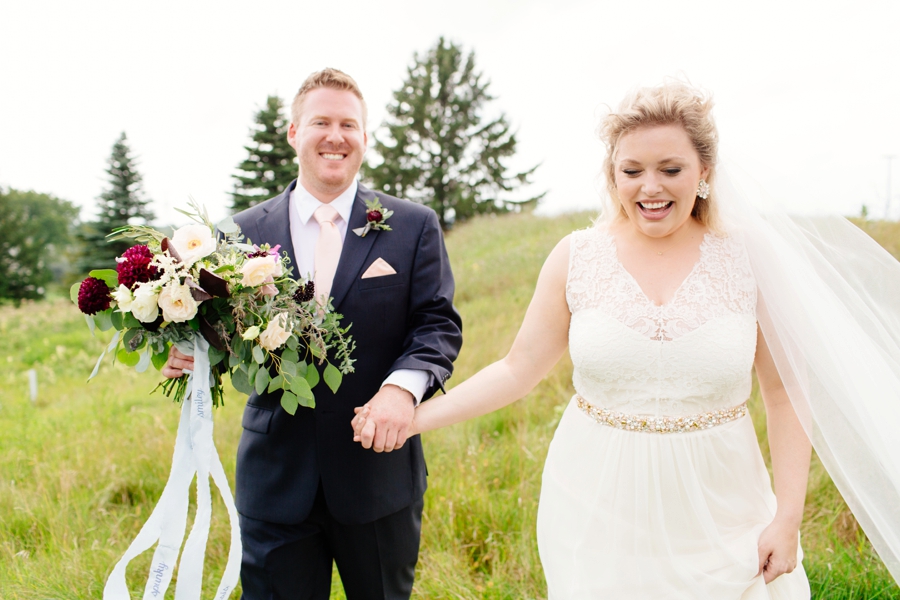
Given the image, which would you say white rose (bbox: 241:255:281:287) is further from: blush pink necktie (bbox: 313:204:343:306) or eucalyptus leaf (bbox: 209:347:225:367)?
blush pink necktie (bbox: 313:204:343:306)

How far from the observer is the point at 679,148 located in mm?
2037

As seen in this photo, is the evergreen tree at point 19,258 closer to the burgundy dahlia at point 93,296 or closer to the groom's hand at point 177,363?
the groom's hand at point 177,363

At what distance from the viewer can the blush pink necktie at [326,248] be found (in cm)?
252

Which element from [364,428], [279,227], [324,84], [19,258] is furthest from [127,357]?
[19,258]

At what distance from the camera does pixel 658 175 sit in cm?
204

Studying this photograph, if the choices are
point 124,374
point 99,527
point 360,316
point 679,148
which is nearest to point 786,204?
point 679,148

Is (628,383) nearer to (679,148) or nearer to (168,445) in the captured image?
(679,148)

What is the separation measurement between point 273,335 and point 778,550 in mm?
1884

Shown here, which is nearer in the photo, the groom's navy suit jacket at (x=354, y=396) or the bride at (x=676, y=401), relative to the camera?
the bride at (x=676, y=401)

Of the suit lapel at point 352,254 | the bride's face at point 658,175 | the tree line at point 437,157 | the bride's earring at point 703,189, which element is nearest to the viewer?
the bride's face at point 658,175

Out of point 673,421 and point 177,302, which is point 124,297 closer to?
point 177,302

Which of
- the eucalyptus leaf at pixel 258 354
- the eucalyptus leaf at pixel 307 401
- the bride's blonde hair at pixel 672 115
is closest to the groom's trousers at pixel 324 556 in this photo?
the eucalyptus leaf at pixel 307 401

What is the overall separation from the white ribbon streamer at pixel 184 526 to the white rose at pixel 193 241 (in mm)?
380

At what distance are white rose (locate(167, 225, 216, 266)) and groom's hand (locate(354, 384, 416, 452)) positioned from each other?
0.89m
